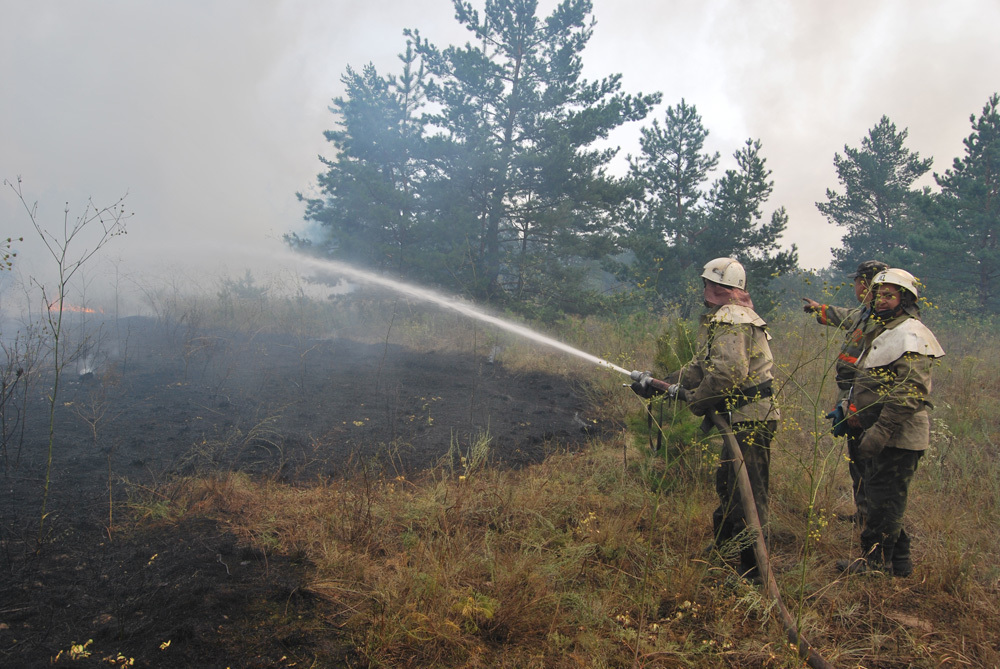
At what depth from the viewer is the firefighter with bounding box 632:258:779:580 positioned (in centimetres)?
302

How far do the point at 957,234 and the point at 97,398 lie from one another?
20189 millimetres

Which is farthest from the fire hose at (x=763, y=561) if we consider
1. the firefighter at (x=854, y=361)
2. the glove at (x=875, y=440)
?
the firefighter at (x=854, y=361)

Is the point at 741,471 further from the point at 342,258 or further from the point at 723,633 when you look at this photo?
the point at 342,258

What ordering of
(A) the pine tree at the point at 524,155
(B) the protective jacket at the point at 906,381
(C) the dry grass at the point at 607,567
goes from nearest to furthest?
(C) the dry grass at the point at 607,567
(B) the protective jacket at the point at 906,381
(A) the pine tree at the point at 524,155

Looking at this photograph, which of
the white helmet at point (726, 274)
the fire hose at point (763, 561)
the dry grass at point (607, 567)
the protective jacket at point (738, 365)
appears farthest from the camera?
the white helmet at point (726, 274)

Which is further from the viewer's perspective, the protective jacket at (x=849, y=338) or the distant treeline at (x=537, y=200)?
the distant treeline at (x=537, y=200)

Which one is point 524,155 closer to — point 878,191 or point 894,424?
point 894,424

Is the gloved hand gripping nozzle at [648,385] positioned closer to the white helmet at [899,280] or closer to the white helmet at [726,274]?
the white helmet at [726,274]

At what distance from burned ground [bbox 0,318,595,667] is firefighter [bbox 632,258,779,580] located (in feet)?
7.23

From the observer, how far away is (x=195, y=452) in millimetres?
4492

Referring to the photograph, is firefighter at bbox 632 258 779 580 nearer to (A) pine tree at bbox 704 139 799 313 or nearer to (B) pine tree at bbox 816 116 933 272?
(A) pine tree at bbox 704 139 799 313

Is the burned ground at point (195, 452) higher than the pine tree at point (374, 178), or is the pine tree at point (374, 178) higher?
the pine tree at point (374, 178)

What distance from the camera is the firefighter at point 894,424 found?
9.49 ft

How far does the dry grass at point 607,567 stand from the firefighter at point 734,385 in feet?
0.56
